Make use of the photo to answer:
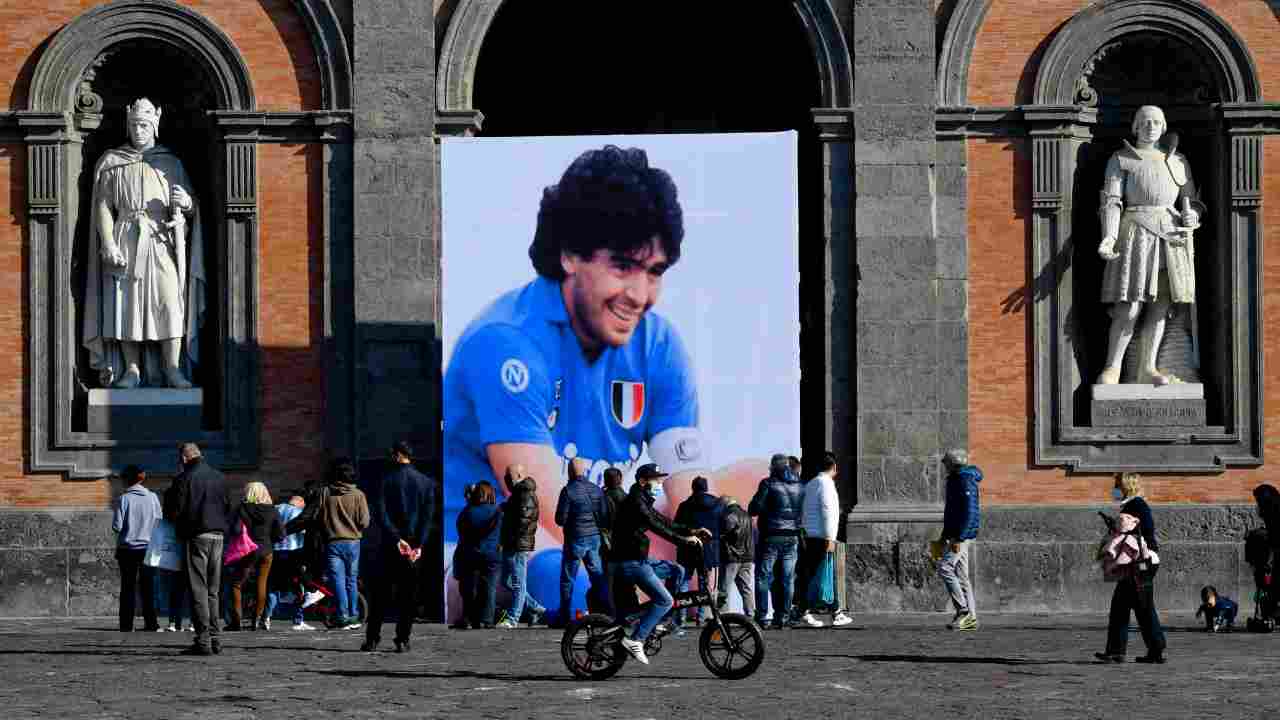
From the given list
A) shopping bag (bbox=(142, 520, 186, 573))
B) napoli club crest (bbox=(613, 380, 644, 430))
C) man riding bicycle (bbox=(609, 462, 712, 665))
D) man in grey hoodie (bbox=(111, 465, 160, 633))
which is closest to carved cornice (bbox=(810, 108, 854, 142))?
napoli club crest (bbox=(613, 380, 644, 430))

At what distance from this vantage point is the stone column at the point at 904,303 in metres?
26.0

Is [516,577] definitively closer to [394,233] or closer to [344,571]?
[344,571]

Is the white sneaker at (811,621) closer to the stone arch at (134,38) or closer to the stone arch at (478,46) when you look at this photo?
the stone arch at (478,46)

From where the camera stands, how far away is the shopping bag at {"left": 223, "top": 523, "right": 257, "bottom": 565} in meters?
23.9

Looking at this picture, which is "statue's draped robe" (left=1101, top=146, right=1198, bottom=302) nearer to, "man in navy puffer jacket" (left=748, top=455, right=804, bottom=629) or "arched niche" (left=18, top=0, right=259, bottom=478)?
"man in navy puffer jacket" (left=748, top=455, right=804, bottom=629)

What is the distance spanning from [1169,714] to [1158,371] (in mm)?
10193

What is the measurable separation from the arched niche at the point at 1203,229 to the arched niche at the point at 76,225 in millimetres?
8082

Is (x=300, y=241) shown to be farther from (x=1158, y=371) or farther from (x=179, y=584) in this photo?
(x=1158, y=371)

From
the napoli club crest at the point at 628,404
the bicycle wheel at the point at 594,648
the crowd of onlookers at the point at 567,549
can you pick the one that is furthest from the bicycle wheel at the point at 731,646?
the napoli club crest at the point at 628,404

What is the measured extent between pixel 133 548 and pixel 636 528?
6.99m

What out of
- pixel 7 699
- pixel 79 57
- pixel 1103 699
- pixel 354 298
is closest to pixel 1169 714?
pixel 1103 699

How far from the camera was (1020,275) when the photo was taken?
86.8ft

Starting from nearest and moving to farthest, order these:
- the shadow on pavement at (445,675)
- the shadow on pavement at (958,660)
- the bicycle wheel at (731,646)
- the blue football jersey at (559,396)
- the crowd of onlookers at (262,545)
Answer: the bicycle wheel at (731,646) → the shadow on pavement at (445,675) → the shadow on pavement at (958,660) → the crowd of onlookers at (262,545) → the blue football jersey at (559,396)

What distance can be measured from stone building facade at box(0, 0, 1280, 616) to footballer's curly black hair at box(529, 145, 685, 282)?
5.97 feet
